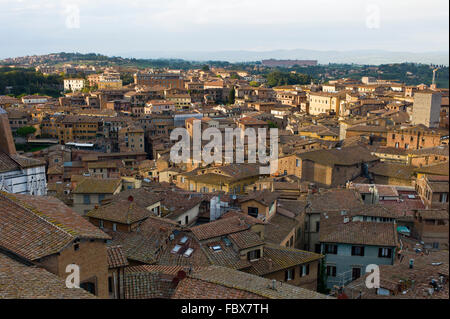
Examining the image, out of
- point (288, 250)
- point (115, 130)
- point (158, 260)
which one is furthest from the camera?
point (115, 130)

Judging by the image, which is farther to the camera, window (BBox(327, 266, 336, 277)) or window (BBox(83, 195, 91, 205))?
window (BBox(83, 195, 91, 205))


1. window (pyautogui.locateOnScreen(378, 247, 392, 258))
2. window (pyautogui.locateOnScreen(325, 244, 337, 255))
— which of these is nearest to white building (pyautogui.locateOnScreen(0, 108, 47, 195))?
window (pyautogui.locateOnScreen(325, 244, 337, 255))

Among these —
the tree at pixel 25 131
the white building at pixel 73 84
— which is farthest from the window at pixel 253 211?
the white building at pixel 73 84

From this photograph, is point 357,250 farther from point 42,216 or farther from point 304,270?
point 42,216

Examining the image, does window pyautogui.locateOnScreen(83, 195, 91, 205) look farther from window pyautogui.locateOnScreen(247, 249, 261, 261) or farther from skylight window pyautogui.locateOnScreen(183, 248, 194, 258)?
window pyautogui.locateOnScreen(247, 249, 261, 261)

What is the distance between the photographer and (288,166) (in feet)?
86.2

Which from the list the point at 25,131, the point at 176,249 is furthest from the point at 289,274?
the point at 25,131

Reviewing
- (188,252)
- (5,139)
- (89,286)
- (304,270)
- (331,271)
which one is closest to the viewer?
(89,286)

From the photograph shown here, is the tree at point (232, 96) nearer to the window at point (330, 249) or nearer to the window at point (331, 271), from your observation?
the window at point (330, 249)

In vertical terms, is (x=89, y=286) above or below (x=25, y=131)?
above

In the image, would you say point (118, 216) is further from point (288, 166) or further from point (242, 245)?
point (288, 166)

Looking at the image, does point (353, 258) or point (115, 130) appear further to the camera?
point (115, 130)

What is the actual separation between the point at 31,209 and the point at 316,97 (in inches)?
2255
